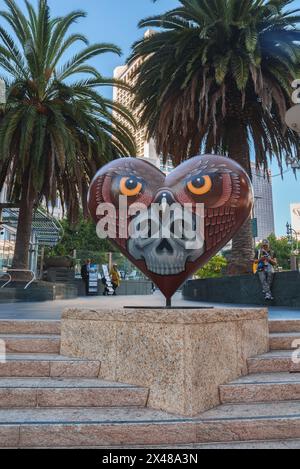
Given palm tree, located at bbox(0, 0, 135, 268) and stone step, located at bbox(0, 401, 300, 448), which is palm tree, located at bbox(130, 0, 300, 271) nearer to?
palm tree, located at bbox(0, 0, 135, 268)

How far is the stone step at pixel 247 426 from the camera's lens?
2654 mm

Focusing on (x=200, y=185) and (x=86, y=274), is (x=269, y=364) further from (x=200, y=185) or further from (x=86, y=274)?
(x=86, y=274)

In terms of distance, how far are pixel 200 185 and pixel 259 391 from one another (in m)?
1.91

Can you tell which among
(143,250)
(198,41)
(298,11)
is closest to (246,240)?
(198,41)

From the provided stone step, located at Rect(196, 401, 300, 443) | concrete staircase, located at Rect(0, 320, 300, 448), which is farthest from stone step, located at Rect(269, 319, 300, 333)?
stone step, located at Rect(196, 401, 300, 443)

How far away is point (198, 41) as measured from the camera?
33.9 feet

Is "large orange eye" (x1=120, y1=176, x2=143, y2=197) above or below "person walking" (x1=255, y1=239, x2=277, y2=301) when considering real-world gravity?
above

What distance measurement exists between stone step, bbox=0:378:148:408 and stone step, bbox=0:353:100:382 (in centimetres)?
32

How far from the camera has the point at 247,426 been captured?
8.82 ft

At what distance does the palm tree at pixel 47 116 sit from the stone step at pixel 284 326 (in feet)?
26.4

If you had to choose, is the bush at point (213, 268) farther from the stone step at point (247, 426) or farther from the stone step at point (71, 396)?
the stone step at point (247, 426)

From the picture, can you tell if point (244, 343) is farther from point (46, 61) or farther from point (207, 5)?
point (46, 61)

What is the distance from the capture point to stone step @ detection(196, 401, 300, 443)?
265cm
